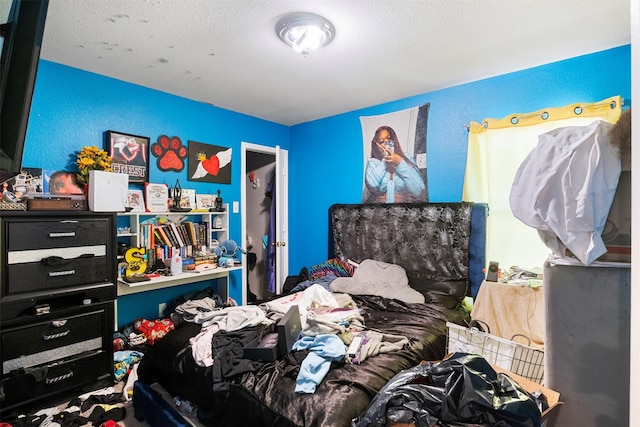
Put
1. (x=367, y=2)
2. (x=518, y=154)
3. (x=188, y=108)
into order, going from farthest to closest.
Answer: (x=188, y=108)
(x=518, y=154)
(x=367, y=2)

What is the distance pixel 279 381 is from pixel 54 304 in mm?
1768

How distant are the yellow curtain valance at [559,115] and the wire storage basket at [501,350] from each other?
1585mm

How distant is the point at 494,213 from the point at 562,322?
1.60 meters

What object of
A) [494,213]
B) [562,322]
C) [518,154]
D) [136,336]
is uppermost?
[518,154]

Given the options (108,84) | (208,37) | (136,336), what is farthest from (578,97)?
(136,336)

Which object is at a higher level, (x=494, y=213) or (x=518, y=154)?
(x=518, y=154)

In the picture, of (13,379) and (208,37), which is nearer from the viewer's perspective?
(13,379)

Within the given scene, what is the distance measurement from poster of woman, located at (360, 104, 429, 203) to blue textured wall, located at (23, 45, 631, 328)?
9cm

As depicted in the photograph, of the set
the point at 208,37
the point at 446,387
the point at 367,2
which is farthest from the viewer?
the point at 208,37

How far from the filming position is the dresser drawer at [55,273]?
209 centimetres

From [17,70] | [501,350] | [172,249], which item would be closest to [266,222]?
[172,249]

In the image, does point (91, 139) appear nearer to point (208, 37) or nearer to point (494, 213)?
point (208, 37)

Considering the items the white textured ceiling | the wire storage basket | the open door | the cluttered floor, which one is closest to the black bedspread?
the wire storage basket

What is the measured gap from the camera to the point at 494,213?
2.87 m
